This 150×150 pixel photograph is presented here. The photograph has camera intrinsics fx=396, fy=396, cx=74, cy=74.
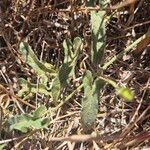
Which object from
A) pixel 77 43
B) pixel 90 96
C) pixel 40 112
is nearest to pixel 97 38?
pixel 77 43

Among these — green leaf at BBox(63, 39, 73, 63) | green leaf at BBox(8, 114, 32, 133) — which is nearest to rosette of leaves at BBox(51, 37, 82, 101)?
green leaf at BBox(63, 39, 73, 63)

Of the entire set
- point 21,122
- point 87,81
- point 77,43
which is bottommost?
point 21,122

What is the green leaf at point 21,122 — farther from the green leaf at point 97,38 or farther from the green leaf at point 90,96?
the green leaf at point 97,38

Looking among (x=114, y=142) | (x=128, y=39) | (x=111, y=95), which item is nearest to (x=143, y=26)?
(x=128, y=39)

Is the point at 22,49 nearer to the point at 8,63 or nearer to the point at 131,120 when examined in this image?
the point at 8,63

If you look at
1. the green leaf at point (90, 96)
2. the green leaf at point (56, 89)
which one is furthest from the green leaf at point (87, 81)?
the green leaf at point (56, 89)

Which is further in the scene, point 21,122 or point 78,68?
point 78,68

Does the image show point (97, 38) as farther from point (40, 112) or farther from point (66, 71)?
point (40, 112)

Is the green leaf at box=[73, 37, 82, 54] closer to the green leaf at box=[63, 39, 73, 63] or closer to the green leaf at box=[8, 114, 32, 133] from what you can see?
the green leaf at box=[63, 39, 73, 63]

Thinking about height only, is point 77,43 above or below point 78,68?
above
